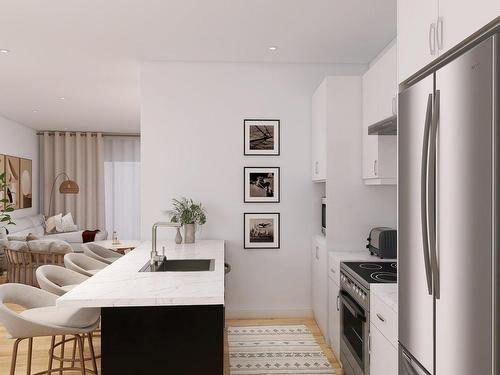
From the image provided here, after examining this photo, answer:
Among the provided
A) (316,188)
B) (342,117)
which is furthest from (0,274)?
(342,117)

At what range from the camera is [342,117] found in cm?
384

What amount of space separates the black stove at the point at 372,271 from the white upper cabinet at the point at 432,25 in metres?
1.19

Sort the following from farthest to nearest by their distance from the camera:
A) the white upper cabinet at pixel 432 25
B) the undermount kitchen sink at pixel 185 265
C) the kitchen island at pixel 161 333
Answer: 1. the undermount kitchen sink at pixel 185 265
2. the kitchen island at pixel 161 333
3. the white upper cabinet at pixel 432 25

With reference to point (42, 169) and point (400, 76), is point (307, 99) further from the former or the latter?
point (42, 169)

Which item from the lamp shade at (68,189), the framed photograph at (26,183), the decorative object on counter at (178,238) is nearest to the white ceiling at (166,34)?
the decorative object on counter at (178,238)

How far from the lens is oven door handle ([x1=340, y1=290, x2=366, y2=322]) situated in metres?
2.67

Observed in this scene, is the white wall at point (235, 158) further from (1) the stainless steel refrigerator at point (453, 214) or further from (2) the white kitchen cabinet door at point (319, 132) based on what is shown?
(1) the stainless steel refrigerator at point (453, 214)

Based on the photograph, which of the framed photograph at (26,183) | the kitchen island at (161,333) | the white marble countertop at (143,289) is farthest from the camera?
the framed photograph at (26,183)

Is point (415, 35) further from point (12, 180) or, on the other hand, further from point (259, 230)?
point (12, 180)

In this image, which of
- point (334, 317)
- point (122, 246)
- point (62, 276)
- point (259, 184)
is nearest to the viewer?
point (62, 276)

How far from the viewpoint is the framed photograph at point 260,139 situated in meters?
4.53

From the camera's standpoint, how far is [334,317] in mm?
3516

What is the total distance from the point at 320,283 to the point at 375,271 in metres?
1.22

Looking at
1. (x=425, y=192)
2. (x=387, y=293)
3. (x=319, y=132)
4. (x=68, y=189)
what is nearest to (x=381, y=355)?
(x=387, y=293)
